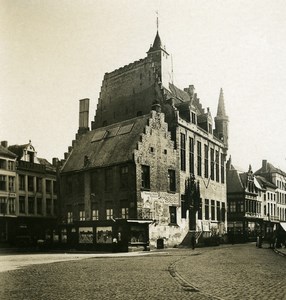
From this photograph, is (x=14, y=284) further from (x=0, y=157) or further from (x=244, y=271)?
(x=0, y=157)

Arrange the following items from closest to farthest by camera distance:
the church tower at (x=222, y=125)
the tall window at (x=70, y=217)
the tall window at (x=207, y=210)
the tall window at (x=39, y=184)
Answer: the tall window at (x=70, y=217), the tall window at (x=207, y=210), the tall window at (x=39, y=184), the church tower at (x=222, y=125)

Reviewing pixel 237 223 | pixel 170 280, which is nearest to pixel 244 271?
pixel 170 280

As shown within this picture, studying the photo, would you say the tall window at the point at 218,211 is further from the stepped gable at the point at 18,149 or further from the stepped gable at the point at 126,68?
the stepped gable at the point at 18,149

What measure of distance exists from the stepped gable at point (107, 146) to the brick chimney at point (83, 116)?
139cm

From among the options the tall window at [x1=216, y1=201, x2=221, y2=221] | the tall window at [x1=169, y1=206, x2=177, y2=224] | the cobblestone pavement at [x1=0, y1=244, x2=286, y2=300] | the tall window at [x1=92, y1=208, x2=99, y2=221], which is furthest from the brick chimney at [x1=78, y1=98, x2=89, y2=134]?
the cobblestone pavement at [x1=0, y1=244, x2=286, y2=300]

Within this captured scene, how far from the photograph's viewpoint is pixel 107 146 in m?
43.4

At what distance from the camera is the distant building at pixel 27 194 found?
159 ft

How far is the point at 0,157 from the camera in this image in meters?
48.0

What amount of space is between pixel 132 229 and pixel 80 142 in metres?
15.4

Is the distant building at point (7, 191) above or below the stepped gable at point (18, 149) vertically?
below

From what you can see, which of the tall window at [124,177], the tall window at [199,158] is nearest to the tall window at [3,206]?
the tall window at [124,177]

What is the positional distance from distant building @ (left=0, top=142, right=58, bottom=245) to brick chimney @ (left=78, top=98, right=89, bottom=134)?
753 cm

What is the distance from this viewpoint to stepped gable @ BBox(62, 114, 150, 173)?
134 feet

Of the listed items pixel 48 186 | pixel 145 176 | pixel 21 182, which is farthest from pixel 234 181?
pixel 21 182
